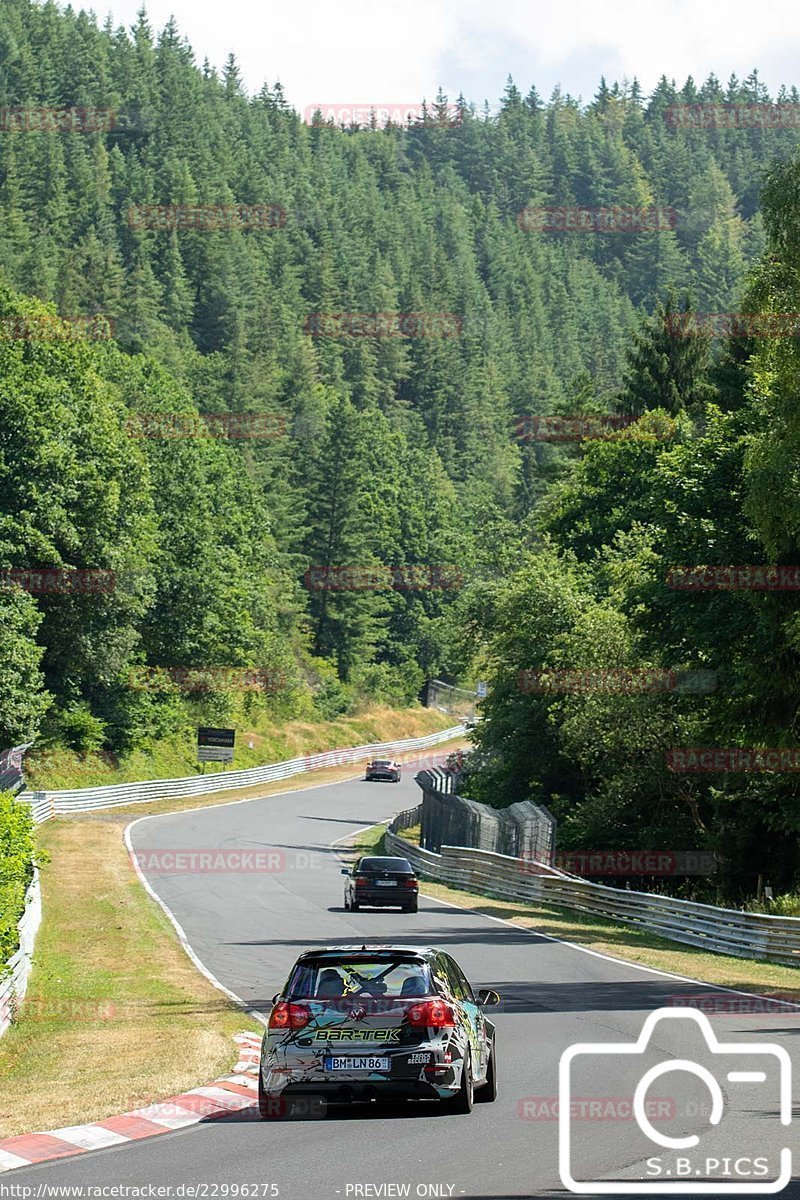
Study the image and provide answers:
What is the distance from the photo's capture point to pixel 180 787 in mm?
76375

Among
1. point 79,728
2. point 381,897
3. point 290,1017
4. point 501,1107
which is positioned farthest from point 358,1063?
point 79,728

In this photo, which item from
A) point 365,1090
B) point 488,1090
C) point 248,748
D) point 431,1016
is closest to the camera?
point 365,1090

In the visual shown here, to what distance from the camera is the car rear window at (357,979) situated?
12.9 meters

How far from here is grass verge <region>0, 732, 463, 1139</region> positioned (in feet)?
47.1

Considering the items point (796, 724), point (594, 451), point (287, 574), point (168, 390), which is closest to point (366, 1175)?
point (796, 724)

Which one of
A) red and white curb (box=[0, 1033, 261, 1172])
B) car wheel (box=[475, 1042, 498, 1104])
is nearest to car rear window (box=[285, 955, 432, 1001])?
car wheel (box=[475, 1042, 498, 1104])

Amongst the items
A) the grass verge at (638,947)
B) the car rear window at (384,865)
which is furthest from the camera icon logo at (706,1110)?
the car rear window at (384,865)

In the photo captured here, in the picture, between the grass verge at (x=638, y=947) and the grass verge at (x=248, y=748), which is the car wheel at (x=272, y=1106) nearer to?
the grass verge at (x=638, y=947)

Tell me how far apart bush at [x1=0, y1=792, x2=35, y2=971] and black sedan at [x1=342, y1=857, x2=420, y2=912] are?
11601mm

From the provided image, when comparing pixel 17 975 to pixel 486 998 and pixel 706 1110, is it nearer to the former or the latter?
pixel 486 998

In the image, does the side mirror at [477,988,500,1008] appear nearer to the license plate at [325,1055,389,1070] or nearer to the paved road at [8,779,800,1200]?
the paved road at [8,779,800,1200]

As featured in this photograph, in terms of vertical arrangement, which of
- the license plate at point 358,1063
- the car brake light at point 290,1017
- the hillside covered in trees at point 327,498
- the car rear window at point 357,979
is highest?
the hillside covered in trees at point 327,498

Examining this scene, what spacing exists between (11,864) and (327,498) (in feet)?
356

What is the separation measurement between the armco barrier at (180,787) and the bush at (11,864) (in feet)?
61.5
